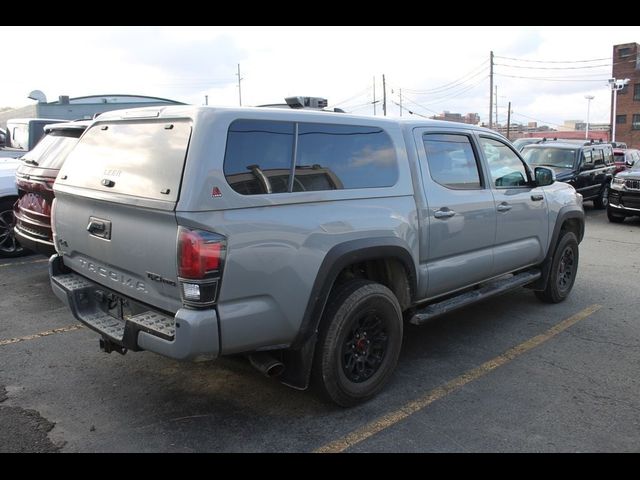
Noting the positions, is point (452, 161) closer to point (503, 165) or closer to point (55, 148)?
point (503, 165)

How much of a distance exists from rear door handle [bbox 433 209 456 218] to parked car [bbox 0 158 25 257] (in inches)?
241

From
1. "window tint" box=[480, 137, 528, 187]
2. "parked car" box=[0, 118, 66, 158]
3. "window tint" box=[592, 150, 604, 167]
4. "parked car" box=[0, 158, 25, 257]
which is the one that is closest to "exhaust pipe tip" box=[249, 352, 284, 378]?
"window tint" box=[480, 137, 528, 187]

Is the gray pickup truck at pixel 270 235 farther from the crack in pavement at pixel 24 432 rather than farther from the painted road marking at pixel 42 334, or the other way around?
the painted road marking at pixel 42 334

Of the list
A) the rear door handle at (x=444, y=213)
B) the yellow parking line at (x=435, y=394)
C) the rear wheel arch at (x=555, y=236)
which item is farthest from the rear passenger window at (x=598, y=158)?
the rear door handle at (x=444, y=213)

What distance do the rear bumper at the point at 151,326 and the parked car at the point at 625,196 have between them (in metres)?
11.9

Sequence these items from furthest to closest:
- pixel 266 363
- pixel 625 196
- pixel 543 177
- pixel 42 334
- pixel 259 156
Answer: pixel 625 196, pixel 543 177, pixel 42 334, pixel 266 363, pixel 259 156

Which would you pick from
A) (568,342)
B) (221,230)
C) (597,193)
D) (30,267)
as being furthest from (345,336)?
(597,193)

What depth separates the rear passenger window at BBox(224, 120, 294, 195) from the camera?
9.59 feet

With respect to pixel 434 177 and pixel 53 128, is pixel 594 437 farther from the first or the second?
pixel 53 128

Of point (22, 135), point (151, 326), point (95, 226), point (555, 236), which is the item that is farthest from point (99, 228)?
point (22, 135)

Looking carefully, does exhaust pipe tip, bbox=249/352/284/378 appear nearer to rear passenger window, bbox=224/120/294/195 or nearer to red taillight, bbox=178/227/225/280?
red taillight, bbox=178/227/225/280

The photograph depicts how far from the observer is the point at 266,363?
3.16 m

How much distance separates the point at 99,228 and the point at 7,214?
16.5 feet
